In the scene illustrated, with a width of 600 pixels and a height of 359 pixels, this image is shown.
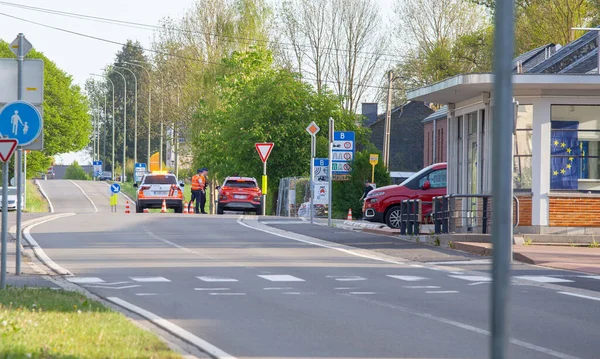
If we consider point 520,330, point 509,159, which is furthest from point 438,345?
point 509,159

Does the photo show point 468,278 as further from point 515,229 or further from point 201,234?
point 201,234

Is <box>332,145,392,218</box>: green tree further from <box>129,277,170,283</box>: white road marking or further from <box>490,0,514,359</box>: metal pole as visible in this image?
<box>490,0,514,359</box>: metal pole

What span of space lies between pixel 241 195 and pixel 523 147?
70.3 feet

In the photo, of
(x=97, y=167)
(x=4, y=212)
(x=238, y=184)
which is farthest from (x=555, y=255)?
(x=97, y=167)

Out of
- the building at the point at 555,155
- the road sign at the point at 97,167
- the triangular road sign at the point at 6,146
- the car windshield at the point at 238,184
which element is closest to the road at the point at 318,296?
the triangular road sign at the point at 6,146

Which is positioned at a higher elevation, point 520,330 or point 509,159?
point 509,159

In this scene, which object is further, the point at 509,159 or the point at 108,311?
the point at 108,311

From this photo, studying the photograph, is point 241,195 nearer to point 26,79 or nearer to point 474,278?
point 474,278

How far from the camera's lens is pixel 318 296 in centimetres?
1336

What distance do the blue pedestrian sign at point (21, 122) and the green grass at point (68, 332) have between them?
10.1ft

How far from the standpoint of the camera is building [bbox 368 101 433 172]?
83312 millimetres

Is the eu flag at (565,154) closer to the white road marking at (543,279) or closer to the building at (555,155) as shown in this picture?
the building at (555,155)

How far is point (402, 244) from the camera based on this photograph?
23.9 m

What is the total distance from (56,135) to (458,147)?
64510 millimetres
